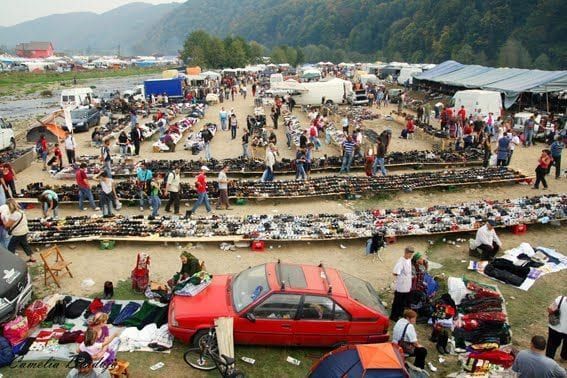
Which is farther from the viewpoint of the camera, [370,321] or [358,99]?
[358,99]

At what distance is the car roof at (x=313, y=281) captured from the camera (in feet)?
24.8

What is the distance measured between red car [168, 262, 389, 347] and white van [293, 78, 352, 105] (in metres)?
30.8

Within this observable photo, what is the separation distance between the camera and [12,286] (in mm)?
8109

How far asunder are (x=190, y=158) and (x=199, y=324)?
48.8 ft

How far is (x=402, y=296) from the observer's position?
8.59m

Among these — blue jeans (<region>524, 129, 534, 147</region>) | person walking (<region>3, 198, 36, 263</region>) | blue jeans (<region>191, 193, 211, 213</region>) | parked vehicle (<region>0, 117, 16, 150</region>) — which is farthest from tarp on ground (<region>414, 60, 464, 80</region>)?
person walking (<region>3, 198, 36, 263</region>)

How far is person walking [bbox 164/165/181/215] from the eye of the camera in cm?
1340

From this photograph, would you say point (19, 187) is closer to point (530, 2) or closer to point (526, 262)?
point (526, 262)

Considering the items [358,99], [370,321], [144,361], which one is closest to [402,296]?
[370,321]

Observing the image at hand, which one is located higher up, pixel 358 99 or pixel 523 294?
pixel 358 99

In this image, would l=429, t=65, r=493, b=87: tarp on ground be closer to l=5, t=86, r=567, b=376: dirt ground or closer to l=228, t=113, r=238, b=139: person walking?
l=228, t=113, r=238, b=139: person walking

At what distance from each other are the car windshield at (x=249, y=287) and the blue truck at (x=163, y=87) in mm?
36354

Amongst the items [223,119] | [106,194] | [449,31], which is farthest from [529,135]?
[449,31]

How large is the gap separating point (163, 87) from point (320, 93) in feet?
50.7
